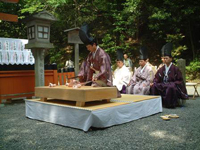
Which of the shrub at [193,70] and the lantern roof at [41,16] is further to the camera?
the shrub at [193,70]

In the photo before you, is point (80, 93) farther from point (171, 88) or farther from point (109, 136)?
point (171, 88)

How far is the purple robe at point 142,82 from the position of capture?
6.05 metres

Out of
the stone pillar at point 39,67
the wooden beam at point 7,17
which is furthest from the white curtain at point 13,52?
the wooden beam at point 7,17

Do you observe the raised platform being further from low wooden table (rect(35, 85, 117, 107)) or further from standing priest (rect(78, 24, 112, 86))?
standing priest (rect(78, 24, 112, 86))

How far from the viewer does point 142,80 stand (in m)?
6.29

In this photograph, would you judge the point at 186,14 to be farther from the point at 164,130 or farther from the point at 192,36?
the point at 164,130

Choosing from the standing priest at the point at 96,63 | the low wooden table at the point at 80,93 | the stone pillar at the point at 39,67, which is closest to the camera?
the low wooden table at the point at 80,93

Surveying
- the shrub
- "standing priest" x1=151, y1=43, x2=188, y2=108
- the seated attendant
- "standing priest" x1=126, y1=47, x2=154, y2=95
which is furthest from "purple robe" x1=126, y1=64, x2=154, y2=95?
the shrub

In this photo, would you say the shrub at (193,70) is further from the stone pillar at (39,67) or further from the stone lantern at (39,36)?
the stone pillar at (39,67)

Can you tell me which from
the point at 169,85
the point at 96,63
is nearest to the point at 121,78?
the point at 169,85

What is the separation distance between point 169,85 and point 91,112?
3.10m

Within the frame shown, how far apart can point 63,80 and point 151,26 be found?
308 inches

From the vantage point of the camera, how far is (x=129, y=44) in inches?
598

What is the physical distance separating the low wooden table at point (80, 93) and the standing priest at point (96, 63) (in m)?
0.37
